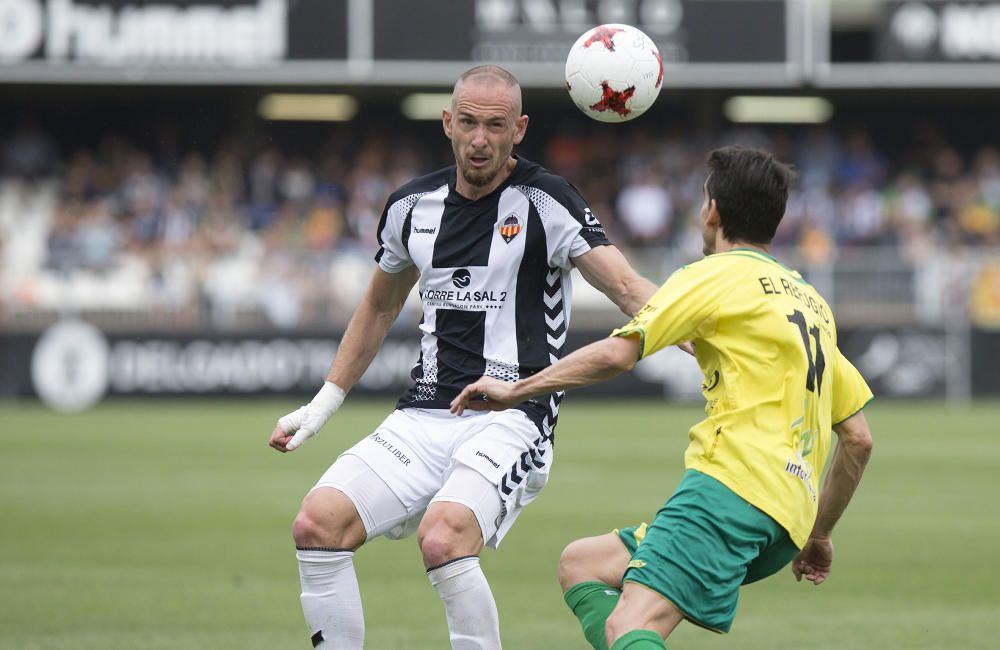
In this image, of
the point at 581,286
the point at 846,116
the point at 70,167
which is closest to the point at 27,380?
the point at 70,167

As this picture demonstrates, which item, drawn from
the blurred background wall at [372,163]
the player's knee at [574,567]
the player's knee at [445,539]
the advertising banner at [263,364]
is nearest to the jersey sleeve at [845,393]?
the player's knee at [574,567]

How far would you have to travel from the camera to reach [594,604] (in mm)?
5246

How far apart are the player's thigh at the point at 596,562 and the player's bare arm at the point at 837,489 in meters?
0.61

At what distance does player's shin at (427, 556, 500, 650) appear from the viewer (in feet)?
17.5

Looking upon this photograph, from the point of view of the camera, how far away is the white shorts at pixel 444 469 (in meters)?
5.51

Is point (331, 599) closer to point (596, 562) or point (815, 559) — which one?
point (596, 562)

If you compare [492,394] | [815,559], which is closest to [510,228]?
[492,394]

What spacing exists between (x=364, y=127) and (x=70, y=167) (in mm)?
5701

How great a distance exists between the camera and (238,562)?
A: 995 cm

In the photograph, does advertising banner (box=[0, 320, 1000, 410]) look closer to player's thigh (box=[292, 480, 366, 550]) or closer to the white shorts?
the white shorts

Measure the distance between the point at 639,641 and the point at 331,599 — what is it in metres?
1.49

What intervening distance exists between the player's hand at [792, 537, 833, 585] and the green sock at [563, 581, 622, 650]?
64 cm

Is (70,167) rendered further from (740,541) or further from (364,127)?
(740,541)

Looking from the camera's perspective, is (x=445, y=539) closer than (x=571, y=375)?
No
